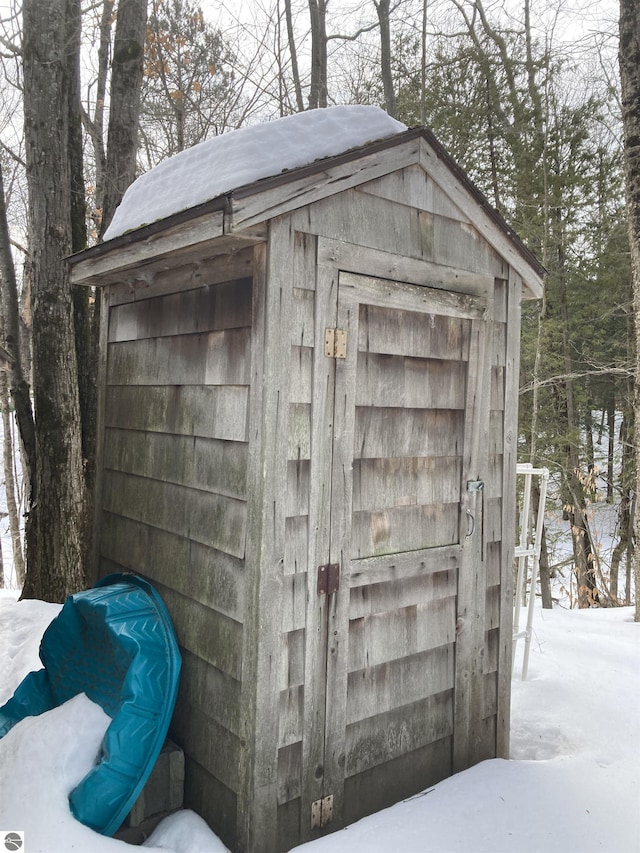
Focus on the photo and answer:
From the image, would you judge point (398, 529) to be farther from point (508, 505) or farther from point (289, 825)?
point (289, 825)

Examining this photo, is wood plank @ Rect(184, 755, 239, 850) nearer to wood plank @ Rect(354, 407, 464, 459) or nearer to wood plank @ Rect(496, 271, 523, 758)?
wood plank @ Rect(354, 407, 464, 459)

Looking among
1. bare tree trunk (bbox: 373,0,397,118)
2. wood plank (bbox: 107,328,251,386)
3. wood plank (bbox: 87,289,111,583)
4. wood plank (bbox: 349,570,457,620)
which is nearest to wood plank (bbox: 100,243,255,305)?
wood plank (bbox: 87,289,111,583)

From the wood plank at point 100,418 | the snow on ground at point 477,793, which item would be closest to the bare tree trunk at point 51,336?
the snow on ground at point 477,793

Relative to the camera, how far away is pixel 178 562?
2904 millimetres

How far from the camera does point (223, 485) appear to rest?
2615mm

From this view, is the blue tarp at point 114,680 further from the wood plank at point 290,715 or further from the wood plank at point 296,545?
the wood plank at point 296,545

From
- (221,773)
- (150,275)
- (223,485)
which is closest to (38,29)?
(150,275)

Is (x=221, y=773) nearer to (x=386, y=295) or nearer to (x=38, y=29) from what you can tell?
(x=386, y=295)

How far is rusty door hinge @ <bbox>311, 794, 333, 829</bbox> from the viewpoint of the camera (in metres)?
2.56

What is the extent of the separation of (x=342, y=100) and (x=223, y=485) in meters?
10.2

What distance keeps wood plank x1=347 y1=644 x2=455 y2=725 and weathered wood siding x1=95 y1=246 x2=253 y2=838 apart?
1.78 feet

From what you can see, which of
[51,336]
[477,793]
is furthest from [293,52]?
[477,793]

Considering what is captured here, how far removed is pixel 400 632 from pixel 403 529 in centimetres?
46

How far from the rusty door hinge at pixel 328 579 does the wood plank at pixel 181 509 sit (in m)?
0.33
